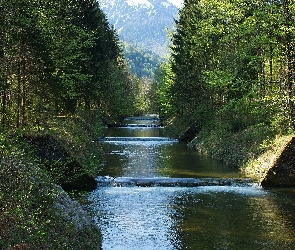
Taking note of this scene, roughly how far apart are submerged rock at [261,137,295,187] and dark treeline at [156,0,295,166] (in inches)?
114

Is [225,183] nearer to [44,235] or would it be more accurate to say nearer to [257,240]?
[257,240]

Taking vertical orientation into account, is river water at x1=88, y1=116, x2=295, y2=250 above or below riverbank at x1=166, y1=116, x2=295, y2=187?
below

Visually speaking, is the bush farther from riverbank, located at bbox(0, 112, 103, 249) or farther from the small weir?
the small weir


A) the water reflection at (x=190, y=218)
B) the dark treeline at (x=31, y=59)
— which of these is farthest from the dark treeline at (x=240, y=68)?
the dark treeline at (x=31, y=59)

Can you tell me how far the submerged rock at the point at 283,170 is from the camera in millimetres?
21484

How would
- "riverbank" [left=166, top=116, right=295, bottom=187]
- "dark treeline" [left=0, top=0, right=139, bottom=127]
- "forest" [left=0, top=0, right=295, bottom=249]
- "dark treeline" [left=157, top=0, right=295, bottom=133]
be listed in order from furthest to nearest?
"dark treeline" [left=157, top=0, right=295, bottom=133] < "riverbank" [left=166, top=116, right=295, bottom=187] < "dark treeline" [left=0, top=0, right=139, bottom=127] < "forest" [left=0, top=0, right=295, bottom=249]

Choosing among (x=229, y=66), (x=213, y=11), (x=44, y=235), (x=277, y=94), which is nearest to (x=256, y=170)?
(x=277, y=94)

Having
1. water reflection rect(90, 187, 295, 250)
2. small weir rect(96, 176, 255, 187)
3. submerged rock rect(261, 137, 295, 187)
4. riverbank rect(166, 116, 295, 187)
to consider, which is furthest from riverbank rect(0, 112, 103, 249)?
riverbank rect(166, 116, 295, 187)

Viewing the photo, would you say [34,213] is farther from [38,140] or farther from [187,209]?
[38,140]

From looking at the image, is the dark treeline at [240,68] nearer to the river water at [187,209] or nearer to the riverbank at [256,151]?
the riverbank at [256,151]

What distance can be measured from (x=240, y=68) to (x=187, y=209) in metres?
18.0

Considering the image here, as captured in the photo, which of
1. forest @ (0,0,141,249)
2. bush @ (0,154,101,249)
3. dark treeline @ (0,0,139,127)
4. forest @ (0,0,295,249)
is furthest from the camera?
dark treeline @ (0,0,139,127)

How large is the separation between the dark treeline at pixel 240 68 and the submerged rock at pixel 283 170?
9.47ft

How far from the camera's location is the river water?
1298cm
